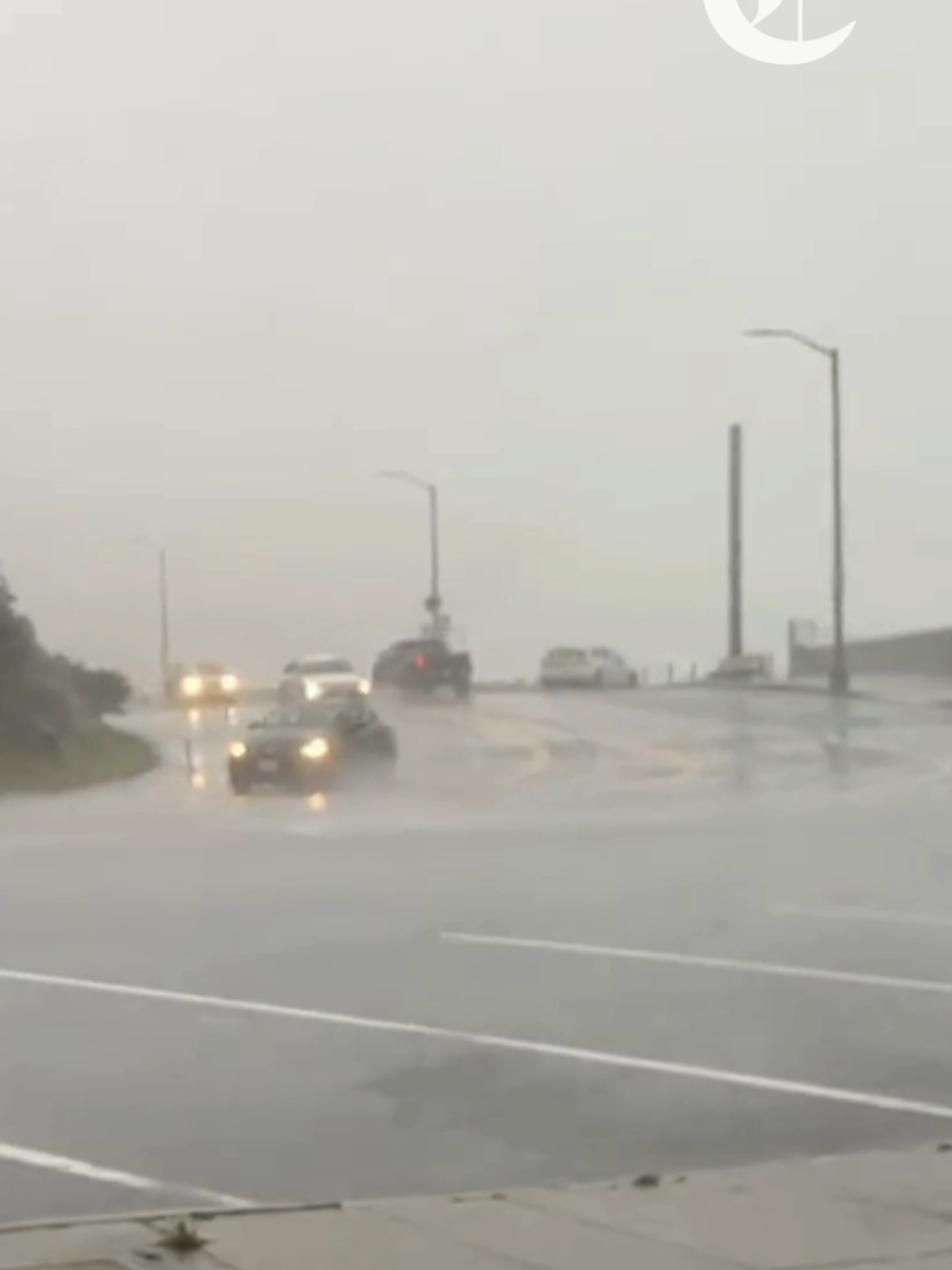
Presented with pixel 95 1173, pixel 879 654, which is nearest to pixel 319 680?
pixel 879 654

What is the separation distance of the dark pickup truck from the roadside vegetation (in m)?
14.2

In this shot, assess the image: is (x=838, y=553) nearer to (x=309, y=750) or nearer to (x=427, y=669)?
→ (x=427, y=669)

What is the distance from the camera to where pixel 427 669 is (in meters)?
67.8

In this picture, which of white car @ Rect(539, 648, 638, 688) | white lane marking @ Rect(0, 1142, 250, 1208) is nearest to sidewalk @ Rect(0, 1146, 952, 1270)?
white lane marking @ Rect(0, 1142, 250, 1208)

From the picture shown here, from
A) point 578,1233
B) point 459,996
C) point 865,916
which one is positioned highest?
Answer: point 578,1233

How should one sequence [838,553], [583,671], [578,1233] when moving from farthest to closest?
[583,671]
[838,553]
[578,1233]

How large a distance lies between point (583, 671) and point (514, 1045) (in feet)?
204

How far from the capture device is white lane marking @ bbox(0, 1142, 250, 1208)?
944 centimetres

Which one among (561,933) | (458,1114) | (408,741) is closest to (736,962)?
(561,933)

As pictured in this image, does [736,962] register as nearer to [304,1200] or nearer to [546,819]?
[304,1200]

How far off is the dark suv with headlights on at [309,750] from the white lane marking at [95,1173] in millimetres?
28399

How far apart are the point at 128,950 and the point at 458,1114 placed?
6.46 m

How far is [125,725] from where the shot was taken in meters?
57.9

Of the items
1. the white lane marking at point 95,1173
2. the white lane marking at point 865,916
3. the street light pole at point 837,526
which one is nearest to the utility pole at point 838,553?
the street light pole at point 837,526
